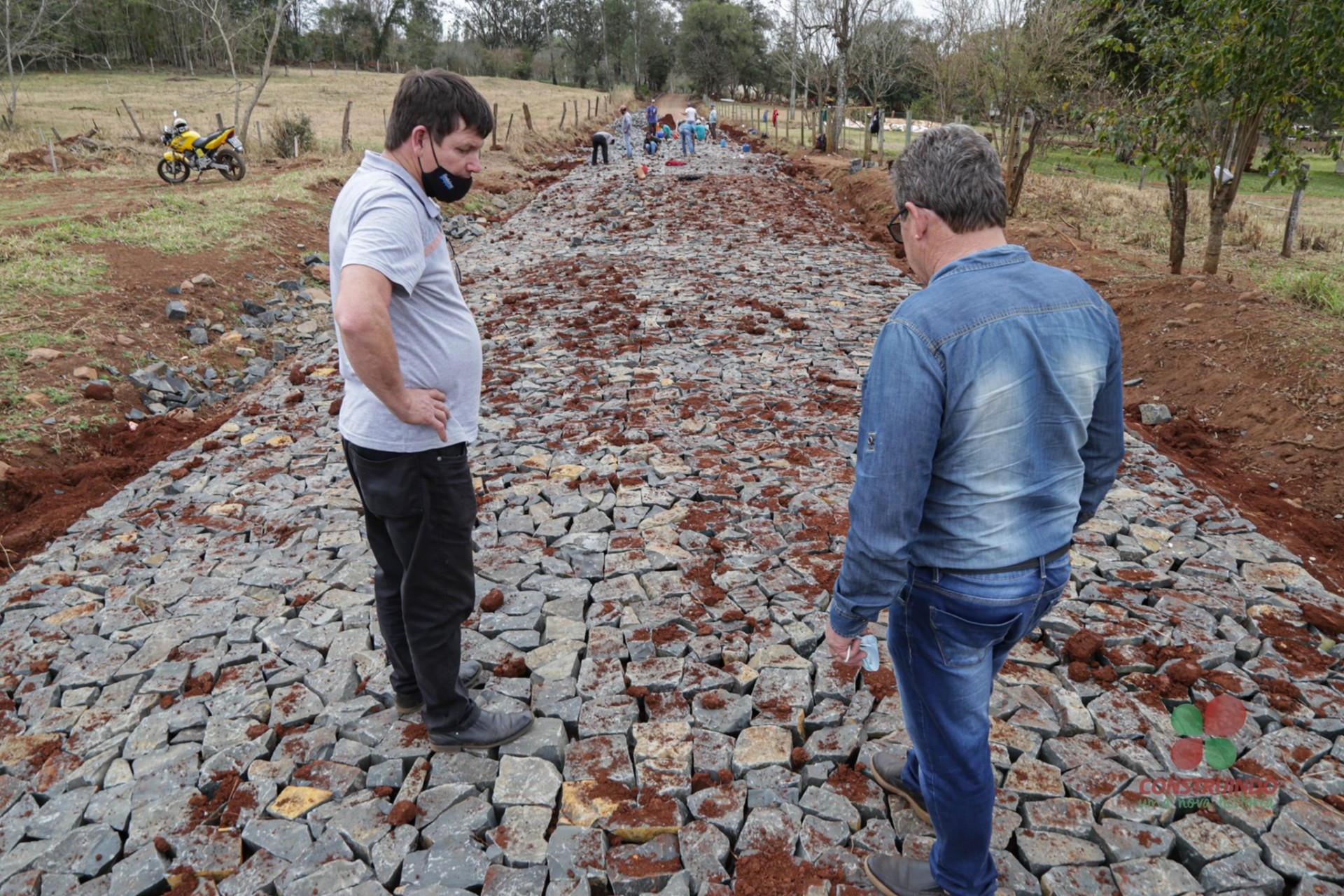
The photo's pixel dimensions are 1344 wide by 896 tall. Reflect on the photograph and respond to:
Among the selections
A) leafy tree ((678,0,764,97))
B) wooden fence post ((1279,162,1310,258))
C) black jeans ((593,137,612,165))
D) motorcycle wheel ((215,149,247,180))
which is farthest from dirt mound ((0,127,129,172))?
leafy tree ((678,0,764,97))

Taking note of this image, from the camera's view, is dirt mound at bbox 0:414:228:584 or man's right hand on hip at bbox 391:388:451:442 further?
dirt mound at bbox 0:414:228:584

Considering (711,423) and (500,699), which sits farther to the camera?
(711,423)

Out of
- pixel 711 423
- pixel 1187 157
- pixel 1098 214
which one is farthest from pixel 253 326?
pixel 1098 214

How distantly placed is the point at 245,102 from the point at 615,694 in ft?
141

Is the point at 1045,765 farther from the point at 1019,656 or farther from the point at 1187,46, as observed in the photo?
the point at 1187,46

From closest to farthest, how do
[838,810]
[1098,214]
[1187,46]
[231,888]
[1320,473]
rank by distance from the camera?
[231,888]
[838,810]
[1320,473]
[1187,46]
[1098,214]

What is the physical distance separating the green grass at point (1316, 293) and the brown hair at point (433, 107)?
902 centimetres

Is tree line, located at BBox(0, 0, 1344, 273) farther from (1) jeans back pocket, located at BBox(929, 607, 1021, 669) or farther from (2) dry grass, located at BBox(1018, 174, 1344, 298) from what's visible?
(1) jeans back pocket, located at BBox(929, 607, 1021, 669)

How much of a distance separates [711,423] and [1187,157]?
6.75m

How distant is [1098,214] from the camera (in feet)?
56.5

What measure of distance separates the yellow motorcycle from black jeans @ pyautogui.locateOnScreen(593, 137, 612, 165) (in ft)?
35.7

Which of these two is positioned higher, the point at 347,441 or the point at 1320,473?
the point at 347,441

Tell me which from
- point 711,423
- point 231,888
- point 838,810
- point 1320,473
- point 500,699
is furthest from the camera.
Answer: point 711,423

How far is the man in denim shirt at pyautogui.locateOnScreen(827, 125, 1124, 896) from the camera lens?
1.82 metres
